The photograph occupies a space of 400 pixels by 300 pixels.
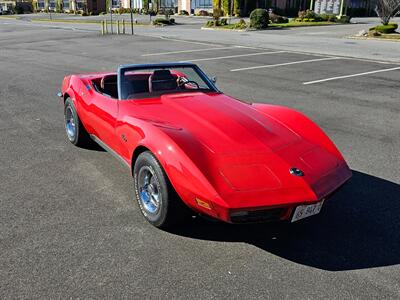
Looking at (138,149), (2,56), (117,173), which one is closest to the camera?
(138,149)

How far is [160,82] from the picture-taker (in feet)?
16.6

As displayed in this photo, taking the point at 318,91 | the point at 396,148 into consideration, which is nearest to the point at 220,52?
the point at 318,91

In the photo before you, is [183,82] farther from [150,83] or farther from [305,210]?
[305,210]

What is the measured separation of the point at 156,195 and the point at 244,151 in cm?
93

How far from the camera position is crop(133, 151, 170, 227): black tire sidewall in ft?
11.6

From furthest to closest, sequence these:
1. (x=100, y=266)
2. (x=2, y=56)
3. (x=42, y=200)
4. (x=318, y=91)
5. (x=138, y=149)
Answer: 1. (x=2, y=56)
2. (x=318, y=91)
3. (x=42, y=200)
4. (x=138, y=149)
5. (x=100, y=266)

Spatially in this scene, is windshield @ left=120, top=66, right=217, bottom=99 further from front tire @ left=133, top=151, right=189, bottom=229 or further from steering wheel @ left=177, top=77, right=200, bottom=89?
front tire @ left=133, top=151, right=189, bottom=229

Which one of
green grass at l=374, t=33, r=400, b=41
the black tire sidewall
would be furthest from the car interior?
green grass at l=374, t=33, r=400, b=41

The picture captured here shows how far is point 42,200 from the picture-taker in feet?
14.4

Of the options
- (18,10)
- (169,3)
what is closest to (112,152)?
(169,3)

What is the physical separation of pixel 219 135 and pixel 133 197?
1.31 m

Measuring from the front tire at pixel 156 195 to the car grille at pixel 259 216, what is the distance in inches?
24.3

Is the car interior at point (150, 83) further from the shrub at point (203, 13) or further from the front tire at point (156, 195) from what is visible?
the shrub at point (203, 13)

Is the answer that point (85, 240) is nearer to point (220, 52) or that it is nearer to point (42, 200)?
point (42, 200)
